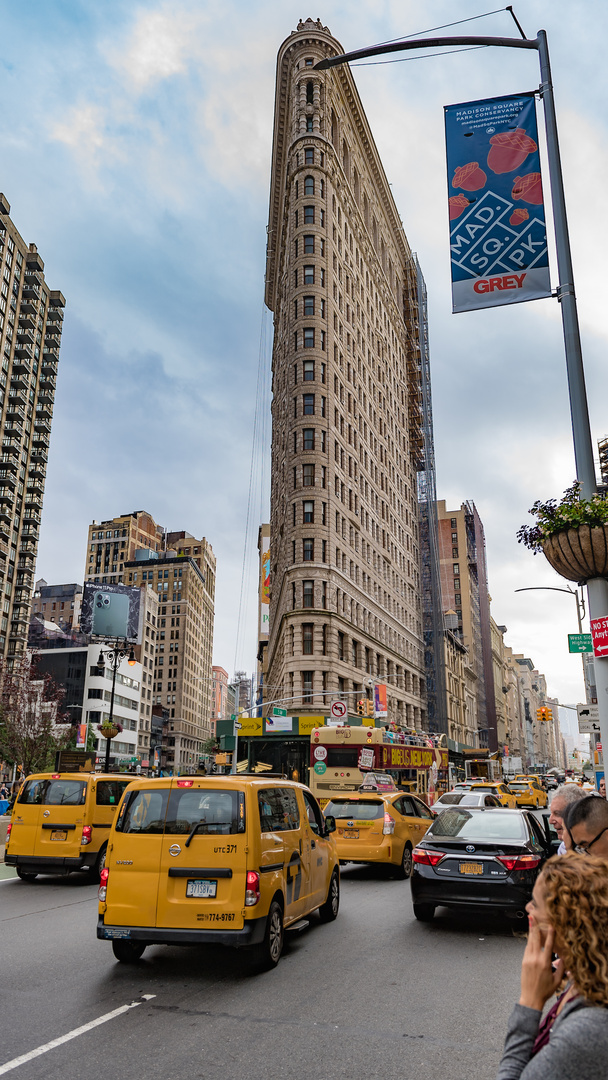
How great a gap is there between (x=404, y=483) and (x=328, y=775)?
205 feet

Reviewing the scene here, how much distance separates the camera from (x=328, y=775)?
32.7m

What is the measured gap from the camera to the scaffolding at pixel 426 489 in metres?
93.1

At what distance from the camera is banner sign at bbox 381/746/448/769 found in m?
33.2

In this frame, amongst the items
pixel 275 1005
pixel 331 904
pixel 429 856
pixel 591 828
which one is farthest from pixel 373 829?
pixel 591 828

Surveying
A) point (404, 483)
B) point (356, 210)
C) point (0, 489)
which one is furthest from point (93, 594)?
point (356, 210)

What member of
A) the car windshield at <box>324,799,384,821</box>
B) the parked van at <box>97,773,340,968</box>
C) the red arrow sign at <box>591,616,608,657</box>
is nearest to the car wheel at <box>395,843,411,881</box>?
the car windshield at <box>324,799,384,821</box>

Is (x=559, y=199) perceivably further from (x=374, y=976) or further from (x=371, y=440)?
(x=371, y=440)

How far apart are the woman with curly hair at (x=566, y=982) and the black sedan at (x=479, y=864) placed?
322 inches

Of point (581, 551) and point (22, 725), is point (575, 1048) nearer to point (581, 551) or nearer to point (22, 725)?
point (581, 551)

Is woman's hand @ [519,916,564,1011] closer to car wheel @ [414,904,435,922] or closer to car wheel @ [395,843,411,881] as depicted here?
car wheel @ [414,904,435,922]

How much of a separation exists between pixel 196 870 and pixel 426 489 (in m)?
94.5

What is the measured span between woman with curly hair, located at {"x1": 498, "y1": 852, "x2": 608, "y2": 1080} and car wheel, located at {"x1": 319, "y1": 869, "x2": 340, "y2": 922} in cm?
927

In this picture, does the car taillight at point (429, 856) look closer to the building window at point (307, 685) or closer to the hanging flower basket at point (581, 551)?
the hanging flower basket at point (581, 551)

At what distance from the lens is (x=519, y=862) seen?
10070 millimetres
